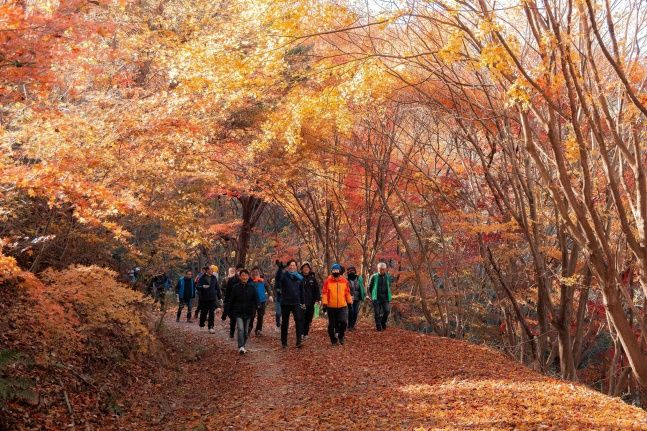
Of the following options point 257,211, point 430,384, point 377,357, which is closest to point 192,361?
point 377,357

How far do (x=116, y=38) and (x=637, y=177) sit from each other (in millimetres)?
12531

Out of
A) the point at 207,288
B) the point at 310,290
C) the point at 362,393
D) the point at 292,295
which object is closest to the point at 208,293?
the point at 207,288

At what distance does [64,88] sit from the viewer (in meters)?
11.1

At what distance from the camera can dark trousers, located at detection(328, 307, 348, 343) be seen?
1158 cm

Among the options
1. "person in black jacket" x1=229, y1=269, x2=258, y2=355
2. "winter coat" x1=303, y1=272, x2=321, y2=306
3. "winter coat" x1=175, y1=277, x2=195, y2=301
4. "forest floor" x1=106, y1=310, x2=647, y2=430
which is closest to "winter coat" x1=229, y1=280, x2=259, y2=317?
"person in black jacket" x1=229, y1=269, x2=258, y2=355

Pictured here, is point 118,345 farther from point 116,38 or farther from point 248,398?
point 116,38

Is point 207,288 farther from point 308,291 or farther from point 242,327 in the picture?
point 242,327

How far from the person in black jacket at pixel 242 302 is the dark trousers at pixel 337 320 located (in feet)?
4.93

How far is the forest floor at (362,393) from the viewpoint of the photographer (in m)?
6.72

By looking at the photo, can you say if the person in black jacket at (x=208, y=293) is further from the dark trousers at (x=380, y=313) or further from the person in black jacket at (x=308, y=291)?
the dark trousers at (x=380, y=313)

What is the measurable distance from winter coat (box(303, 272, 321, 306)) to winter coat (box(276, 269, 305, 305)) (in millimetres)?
691

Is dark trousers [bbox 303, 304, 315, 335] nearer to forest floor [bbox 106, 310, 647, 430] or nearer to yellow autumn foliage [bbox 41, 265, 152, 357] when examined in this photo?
forest floor [bbox 106, 310, 647, 430]

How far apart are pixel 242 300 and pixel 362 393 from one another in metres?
3.88

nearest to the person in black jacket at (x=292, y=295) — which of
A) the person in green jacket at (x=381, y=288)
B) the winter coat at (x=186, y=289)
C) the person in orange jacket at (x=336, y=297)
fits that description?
the person in orange jacket at (x=336, y=297)
